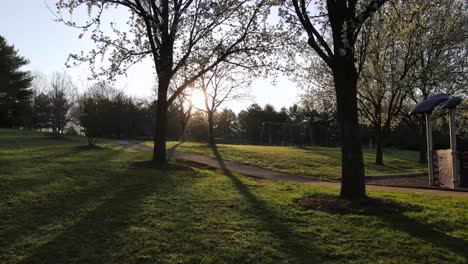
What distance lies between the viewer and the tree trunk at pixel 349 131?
29.6 feet

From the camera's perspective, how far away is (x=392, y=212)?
793 centimetres

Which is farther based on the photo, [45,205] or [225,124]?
[225,124]

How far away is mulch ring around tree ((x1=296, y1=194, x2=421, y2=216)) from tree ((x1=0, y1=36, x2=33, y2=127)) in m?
50.1

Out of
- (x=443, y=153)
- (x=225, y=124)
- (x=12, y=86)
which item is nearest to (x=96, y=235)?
(x=443, y=153)

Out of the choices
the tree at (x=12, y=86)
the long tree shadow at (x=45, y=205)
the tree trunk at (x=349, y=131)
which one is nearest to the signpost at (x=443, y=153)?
the tree trunk at (x=349, y=131)

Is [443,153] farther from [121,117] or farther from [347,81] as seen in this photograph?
[121,117]

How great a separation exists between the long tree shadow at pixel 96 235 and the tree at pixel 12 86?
48359mm

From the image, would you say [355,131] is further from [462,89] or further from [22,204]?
[462,89]

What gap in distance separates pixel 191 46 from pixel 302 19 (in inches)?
308

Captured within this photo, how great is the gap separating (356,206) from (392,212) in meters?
0.73

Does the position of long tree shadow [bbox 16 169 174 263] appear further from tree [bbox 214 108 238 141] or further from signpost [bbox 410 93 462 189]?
tree [bbox 214 108 238 141]

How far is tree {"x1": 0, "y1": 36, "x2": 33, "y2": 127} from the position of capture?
49594 mm

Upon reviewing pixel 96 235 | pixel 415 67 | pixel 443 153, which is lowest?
pixel 96 235

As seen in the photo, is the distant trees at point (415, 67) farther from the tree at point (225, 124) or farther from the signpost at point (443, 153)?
→ the tree at point (225, 124)
